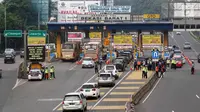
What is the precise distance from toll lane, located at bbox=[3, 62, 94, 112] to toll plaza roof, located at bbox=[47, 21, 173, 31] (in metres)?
19.3

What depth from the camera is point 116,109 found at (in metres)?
34.7

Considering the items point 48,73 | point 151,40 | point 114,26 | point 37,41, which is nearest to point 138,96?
point 48,73

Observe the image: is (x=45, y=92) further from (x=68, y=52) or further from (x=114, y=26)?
(x=114, y=26)

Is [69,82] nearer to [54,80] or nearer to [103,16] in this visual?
[54,80]

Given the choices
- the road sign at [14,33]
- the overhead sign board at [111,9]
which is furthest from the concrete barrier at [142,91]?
the overhead sign board at [111,9]

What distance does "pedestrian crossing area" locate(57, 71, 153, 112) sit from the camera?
1398 inches

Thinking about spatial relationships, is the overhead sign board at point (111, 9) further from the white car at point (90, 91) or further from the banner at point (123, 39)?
the white car at point (90, 91)

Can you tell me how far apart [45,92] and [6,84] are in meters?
7.25

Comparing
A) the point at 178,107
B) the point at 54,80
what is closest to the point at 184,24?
the point at 54,80

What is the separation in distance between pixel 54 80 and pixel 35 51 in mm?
6629

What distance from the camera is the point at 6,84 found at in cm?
5053

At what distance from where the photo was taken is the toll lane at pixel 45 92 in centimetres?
3656

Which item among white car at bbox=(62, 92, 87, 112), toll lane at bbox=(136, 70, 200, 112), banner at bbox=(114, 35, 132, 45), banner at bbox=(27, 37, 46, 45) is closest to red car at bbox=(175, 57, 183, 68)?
banner at bbox=(114, 35, 132, 45)

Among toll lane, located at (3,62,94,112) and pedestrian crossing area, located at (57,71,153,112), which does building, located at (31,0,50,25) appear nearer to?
toll lane, located at (3,62,94,112)
